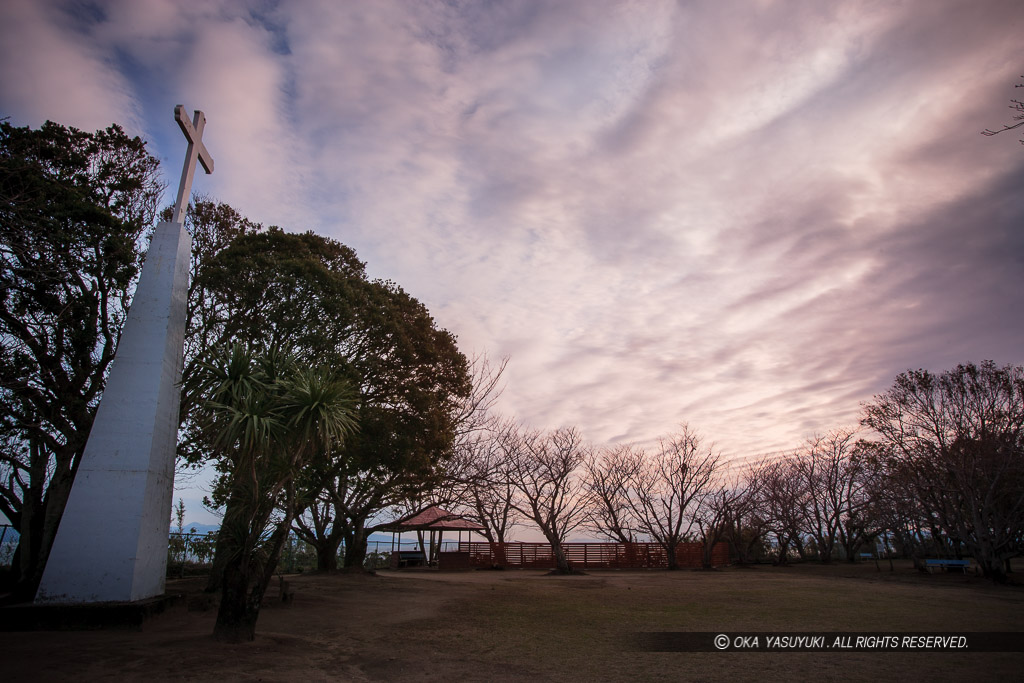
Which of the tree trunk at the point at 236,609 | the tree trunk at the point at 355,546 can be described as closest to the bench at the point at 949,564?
the tree trunk at the point at 355,546

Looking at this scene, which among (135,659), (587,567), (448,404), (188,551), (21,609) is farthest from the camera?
(587,567)

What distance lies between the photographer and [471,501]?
2512 cm

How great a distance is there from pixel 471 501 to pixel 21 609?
61.0ft

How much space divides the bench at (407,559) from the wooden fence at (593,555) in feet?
7.14

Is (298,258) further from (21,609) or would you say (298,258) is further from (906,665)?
(906,665)

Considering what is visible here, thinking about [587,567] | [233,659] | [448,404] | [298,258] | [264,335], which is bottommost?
[587,567]

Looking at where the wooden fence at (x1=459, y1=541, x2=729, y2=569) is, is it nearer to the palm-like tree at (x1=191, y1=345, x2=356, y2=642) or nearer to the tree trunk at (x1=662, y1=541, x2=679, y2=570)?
the tree trunk at (x1=662, y1=541, x2=679, y2=570)

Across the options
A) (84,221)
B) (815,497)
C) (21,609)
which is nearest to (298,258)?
(84,221)

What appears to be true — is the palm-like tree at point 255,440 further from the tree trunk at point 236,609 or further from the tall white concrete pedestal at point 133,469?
the tall white concrete pedestal at point 133,469

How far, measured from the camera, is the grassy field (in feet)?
19.4

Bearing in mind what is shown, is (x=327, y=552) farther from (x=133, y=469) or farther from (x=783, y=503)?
(x=783, y=503)

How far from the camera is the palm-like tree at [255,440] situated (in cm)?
720

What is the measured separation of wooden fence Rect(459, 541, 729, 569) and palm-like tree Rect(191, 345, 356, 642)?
21.3 metres

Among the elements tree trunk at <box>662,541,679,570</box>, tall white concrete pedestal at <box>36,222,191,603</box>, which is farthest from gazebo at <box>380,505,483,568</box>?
Result: tall white concrete pedestal at <box>36,222,191,603</box>
